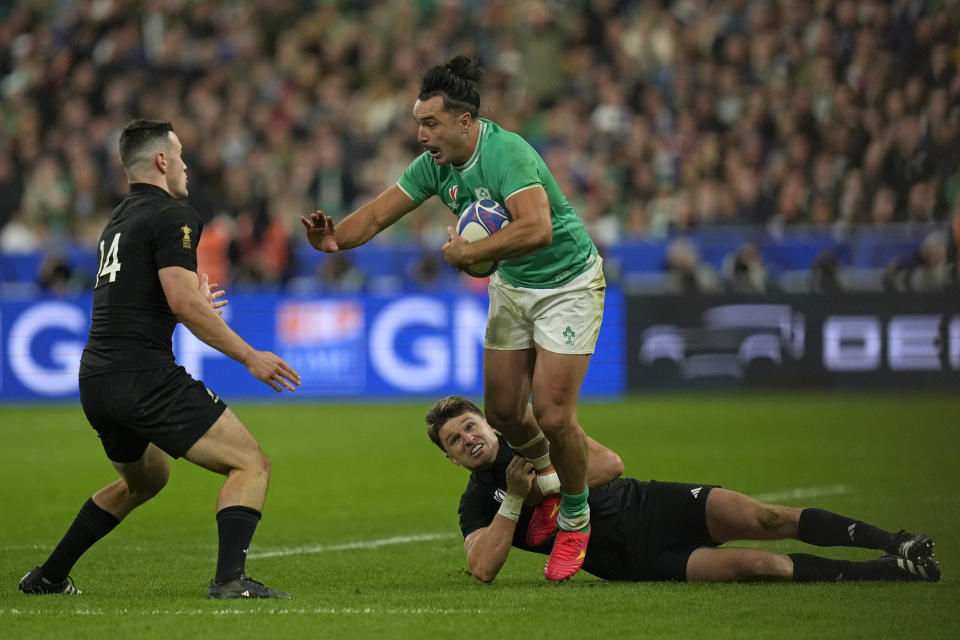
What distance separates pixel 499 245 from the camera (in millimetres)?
7074

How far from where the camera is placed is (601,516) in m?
7.47

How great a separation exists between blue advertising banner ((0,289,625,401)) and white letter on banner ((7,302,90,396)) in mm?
13

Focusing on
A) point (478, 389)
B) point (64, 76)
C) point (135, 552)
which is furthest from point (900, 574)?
point (64, 76)

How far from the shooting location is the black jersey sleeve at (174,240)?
21.5 feet

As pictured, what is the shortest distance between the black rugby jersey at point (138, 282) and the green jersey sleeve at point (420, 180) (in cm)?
156

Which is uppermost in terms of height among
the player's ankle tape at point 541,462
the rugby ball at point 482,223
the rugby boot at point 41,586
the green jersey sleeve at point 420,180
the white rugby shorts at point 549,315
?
the green jersey sleeve at point 420,180

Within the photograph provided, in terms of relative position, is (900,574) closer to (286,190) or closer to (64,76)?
(286,190)

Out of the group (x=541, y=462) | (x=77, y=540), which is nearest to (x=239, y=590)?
(x=77, y=540)

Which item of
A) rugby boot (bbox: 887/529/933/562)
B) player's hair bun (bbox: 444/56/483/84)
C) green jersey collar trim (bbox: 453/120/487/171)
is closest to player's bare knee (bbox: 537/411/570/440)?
green jersey collar trim (bbox: 453/120/487/171)

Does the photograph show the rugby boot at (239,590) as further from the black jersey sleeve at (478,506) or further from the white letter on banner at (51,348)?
Answer: the white letter on banner at (51,348)

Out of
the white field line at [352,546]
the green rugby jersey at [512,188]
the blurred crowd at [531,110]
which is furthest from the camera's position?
the blurred crowd at [531,110]

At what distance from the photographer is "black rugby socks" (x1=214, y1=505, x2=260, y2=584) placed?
21.5 feet

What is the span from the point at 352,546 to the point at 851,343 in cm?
1096

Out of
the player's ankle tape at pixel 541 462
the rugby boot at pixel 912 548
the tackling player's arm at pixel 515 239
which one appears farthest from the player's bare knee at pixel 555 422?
the rugby boot at pixel 912 548
